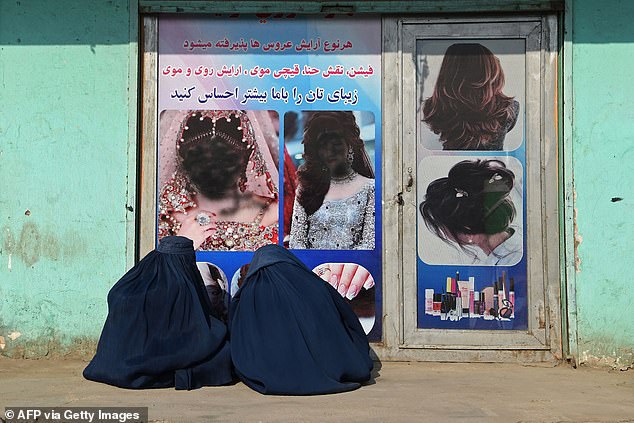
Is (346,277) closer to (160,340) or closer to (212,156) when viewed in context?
(212,156)

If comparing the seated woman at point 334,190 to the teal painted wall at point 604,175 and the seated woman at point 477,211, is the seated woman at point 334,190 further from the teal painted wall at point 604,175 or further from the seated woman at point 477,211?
the teal painted wall at point 604,175

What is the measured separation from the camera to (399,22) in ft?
17.2

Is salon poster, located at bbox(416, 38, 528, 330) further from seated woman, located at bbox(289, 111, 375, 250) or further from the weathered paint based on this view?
seated woman, located at bbox(289, 111, 375, 250)

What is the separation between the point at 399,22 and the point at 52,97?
2.45 metres

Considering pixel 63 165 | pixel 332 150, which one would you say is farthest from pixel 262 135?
pixel 63 165

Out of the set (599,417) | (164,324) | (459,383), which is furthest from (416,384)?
(164,324)

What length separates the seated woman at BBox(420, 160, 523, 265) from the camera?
5.20 meters

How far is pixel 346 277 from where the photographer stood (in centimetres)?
526

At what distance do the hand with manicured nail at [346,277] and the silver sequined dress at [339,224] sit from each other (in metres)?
0.13

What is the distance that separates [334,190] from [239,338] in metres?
1.36

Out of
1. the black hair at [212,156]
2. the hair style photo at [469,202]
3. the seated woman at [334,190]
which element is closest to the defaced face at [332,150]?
the seated woman at [334,190]

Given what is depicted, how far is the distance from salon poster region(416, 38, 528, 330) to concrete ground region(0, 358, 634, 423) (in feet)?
1.54

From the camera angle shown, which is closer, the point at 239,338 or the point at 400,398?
the point at 400,398

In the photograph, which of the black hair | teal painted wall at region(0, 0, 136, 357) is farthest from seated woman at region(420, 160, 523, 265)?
teal painted wall at region(0, 0, 136, 357)
